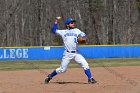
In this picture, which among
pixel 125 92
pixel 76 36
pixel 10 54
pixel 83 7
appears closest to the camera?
pixel 125 92

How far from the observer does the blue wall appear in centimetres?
3297

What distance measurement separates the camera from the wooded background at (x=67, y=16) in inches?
2295

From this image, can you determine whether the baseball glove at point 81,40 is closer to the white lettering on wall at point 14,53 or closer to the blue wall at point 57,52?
the blue wall at point 57,52

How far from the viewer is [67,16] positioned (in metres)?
60.4

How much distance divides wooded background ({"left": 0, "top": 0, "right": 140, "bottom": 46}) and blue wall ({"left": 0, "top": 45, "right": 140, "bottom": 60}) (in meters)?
22.2

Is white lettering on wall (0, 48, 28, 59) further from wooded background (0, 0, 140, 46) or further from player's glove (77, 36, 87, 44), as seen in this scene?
wooded background (0, 0, 140, 46)

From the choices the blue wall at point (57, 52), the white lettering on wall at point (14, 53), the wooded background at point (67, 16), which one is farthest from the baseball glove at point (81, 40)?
the wooded background at point (67, 16)

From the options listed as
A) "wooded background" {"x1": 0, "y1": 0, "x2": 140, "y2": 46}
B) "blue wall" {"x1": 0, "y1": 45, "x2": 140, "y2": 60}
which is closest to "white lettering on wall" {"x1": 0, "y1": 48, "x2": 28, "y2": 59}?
"blue wall" {"x1": 0, "y1": 45, "x2": 140, "y2": 60}

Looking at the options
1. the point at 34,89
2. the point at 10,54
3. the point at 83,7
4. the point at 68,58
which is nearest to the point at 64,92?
the point at 34,89

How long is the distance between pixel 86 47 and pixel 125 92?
79.8ft

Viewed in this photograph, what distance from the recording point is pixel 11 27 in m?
59.6

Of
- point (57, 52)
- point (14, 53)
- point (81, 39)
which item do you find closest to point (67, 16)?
point (57, 52)

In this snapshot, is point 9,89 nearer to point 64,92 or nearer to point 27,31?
point 64,92

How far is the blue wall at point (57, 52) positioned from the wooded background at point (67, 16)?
22.2 meters
